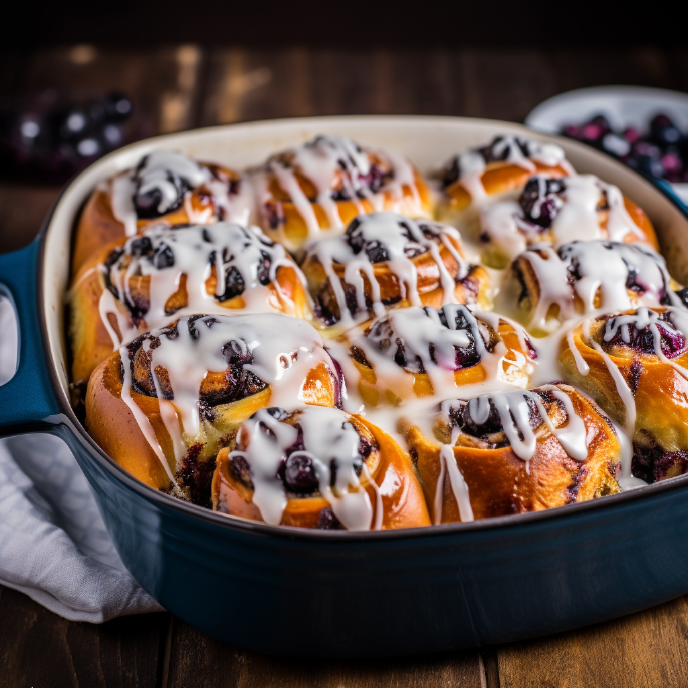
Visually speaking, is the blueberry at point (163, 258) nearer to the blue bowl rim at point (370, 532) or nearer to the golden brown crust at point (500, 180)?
the blue bowl rim at point (370, 532)

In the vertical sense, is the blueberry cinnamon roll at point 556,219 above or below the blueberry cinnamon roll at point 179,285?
above

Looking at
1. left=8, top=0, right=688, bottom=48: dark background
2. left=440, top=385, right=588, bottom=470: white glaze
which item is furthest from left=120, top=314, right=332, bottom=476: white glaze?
left=8, top=0, right=688, bottom=48: dark background

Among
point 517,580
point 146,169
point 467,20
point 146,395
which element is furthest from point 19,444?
point 467,20

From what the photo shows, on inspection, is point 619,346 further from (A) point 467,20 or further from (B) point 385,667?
(A) point 467,20

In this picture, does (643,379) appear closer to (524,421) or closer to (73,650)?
(524,421)

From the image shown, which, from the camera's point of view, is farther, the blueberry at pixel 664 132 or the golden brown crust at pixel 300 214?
the blueberry at pixel 664 132

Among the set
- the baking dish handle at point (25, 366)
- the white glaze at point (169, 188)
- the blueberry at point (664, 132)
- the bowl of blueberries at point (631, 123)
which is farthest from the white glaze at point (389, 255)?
the blueberry at point (664, 132)

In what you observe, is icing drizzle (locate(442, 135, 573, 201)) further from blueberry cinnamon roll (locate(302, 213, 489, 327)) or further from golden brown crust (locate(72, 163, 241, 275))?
golden brown crust (locate(72, 163, 241, 275))
